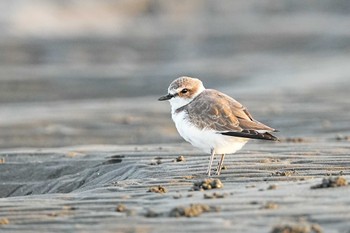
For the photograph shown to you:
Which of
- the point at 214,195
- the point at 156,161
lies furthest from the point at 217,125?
the point at 214,195

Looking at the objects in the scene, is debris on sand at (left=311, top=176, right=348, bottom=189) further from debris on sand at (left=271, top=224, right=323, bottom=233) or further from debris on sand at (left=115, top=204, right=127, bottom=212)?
debris on sand at (left=115, top=204, right=127, bottom=212)

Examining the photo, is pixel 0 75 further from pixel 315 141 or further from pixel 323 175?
pixel 323 175

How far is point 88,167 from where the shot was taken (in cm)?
1023

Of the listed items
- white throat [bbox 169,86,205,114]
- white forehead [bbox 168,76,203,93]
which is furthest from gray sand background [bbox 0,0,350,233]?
white forehead [bbox 168,76,203,93]

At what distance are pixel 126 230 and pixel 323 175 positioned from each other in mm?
2544

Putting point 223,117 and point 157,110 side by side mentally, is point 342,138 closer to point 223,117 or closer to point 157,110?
point 223,117

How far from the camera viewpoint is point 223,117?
28.3 feet

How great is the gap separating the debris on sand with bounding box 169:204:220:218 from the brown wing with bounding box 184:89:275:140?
1792mm

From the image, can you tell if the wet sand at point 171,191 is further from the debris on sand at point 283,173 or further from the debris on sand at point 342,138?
the debris on sand at point 342,138

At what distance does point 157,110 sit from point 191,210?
10.1 meters

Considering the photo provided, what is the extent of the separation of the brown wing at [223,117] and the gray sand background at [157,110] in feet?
1.35

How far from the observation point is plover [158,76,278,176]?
8.48 m

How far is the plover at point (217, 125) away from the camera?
848 centimetres

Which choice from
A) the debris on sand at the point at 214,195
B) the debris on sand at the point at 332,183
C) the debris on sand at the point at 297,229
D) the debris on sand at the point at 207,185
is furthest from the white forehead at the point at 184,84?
the debris on sand at the point at 297,229
